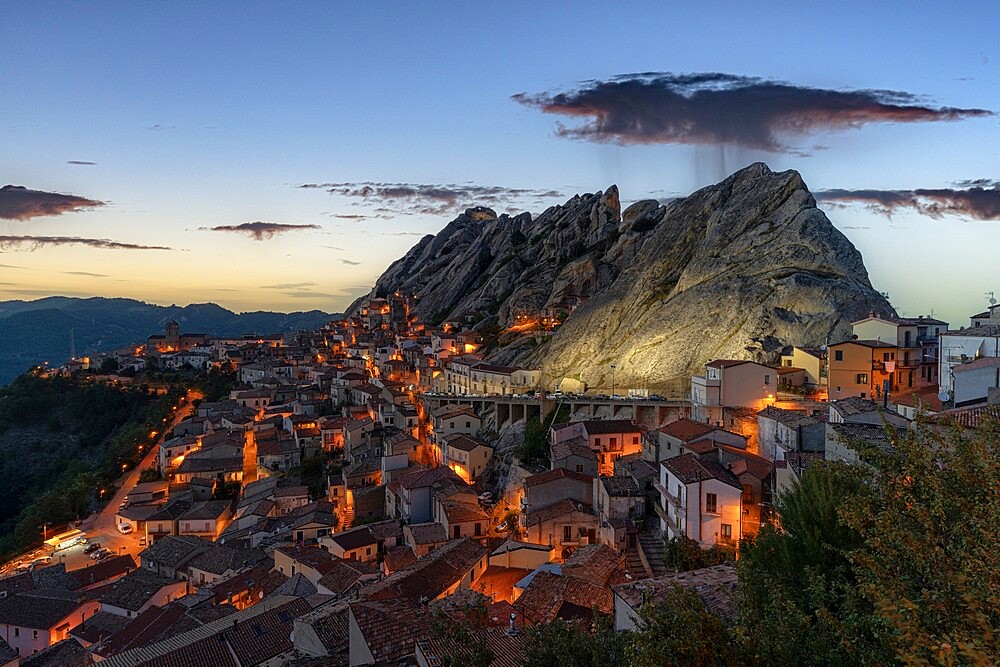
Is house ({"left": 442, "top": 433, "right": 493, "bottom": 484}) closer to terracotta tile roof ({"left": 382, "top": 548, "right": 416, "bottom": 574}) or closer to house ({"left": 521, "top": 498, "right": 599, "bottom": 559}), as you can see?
terracotta tile roof ({"left": 382, "top": 548, "right": 416, "bottom": 574})

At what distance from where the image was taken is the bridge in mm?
42250

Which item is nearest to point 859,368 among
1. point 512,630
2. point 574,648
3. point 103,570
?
point 512,630

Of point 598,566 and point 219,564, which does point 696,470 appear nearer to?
point 598,566

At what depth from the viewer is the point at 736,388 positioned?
37500mm

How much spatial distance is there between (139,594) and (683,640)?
3380 centimetres

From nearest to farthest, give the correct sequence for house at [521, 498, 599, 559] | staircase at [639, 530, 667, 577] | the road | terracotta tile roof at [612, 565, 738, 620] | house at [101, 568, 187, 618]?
terracotta tile roof at [612, 565, 738, 620]
staircase at [639, 530, 667, 577]
house at [521, 498, 599, 559]
house at [101, 568, 187, 618]
the road

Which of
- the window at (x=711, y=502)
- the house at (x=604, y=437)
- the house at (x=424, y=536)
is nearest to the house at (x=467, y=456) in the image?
the house at (x=604, y=437)

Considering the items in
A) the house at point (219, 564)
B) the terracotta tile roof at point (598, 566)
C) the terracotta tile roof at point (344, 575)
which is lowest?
the house at point (219, 564)

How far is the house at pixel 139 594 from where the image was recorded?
30.9m

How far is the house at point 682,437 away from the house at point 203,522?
101 ft

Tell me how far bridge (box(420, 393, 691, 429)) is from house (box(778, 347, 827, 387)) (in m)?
8.79

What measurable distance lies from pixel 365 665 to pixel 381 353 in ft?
214

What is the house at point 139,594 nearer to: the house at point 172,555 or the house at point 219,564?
the house at point 172,555

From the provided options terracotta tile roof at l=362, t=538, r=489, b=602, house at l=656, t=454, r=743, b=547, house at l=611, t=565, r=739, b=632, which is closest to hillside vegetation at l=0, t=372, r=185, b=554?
terracotta tile roof at l=362, t=538, r=489, b=602
